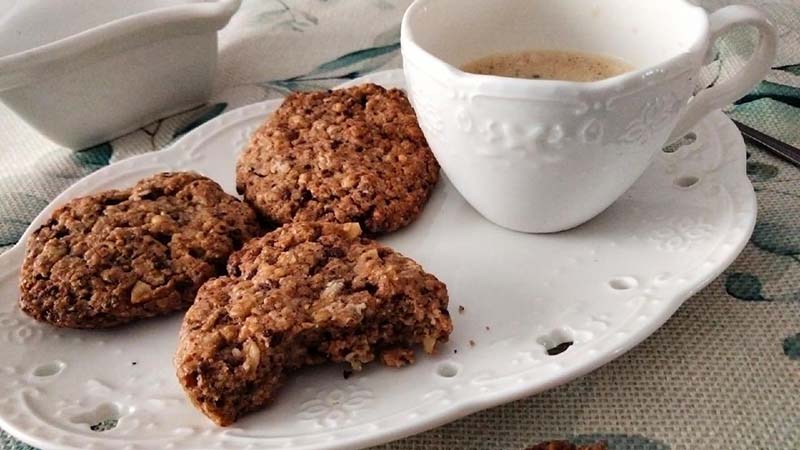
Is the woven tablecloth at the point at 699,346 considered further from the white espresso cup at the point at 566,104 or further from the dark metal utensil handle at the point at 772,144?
the white espresso cup at the point at 566,104

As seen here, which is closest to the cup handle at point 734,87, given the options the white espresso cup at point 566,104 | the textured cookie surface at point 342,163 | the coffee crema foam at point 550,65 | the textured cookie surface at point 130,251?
the white espresso cup at point 566,104

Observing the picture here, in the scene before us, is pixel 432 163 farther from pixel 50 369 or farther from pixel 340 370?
pixel 50 369

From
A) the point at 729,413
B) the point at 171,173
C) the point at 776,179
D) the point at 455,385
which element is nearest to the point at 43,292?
the point at 171,173

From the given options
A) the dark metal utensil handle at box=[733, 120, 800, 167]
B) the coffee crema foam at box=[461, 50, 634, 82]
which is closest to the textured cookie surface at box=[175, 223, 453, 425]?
the coffee crema foam at box=[461, 50, 634, 82]

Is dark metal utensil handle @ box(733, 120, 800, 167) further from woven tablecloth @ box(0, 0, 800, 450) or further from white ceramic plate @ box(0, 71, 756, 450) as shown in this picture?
white ceramic plate @ box(0, 71, 756, 450)

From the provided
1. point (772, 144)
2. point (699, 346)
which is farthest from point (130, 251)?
point (772, 144)

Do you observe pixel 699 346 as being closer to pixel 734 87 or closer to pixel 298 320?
pixel 734 87
